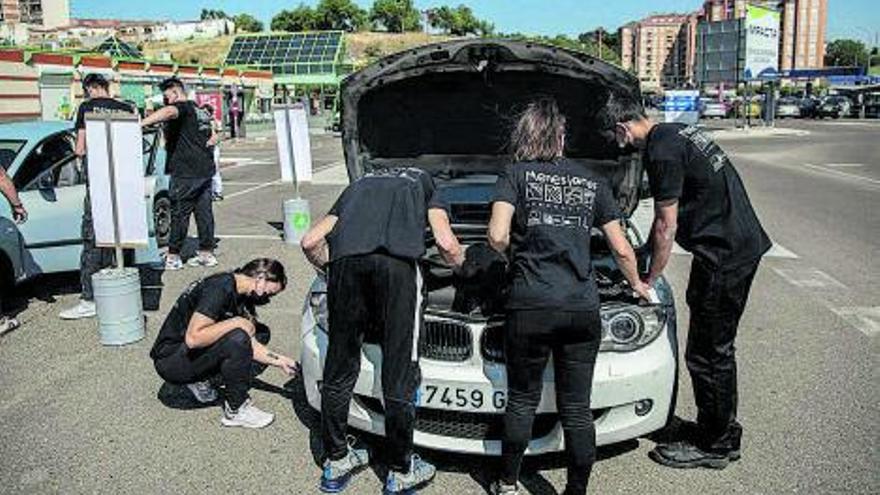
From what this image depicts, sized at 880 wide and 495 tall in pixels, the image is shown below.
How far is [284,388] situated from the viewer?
5.08m

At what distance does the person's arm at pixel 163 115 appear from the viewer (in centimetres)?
788

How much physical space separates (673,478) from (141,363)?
3743 mm

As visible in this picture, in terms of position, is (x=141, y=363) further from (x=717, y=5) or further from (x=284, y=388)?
(x=717, y=5)

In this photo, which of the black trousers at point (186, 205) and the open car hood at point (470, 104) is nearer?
the open car hood at point (470, 104)

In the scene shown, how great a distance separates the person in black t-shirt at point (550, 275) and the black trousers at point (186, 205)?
19.0 feet

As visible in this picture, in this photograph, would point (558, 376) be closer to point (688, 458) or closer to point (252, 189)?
point (688, 458)

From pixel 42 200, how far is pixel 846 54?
527 ft

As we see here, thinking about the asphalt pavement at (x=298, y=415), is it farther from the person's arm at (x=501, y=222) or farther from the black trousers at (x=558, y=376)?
the person's arm at (x=501, y=222)

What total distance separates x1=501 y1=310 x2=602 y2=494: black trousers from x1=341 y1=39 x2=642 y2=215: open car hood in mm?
1770

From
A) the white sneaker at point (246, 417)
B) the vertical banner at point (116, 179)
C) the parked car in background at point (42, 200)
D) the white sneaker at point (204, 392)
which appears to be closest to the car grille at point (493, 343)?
the white sneaker at point (246, 417)

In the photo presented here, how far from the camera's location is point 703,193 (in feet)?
12.4

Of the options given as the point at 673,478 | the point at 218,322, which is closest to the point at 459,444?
the point at 673,478

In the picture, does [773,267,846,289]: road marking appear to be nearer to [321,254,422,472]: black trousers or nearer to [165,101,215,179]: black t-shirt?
[321,254,422,472]: black trousers

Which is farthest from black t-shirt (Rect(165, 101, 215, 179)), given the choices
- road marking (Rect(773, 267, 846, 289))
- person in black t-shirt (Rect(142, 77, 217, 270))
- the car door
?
road marking (Rect(773, 267, 846, 289))
